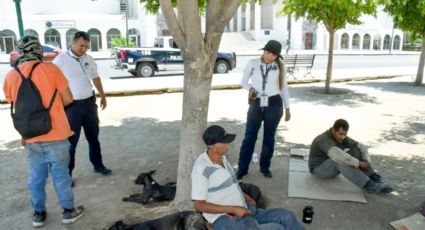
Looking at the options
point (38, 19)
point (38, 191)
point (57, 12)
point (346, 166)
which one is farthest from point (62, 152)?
point (57, 12)

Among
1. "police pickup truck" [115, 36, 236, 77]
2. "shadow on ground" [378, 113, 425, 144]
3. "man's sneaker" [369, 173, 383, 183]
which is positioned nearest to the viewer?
"man's sneaker" [369, 173, 383, 183]

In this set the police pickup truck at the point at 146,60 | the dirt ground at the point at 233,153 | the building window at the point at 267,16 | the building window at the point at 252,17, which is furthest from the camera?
the building window at the point at 252,17

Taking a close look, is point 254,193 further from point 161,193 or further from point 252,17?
point 252,17

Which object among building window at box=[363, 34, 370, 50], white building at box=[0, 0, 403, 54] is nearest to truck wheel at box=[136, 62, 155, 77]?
white building at box=[0, 0, 403, 54]

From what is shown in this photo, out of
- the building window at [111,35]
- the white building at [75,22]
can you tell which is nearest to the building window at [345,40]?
the white building at [75,22]

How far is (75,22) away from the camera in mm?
39906

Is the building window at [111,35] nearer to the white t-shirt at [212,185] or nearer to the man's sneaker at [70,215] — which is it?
the man's sneaker at [70,215]

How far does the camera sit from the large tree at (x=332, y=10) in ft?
34.0

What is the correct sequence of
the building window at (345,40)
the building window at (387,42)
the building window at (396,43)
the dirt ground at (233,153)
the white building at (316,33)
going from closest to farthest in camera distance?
1. the dirt ground at (233,153)
2. the white building at (316,33)
3. the building window at (345,40)
4. the building window at (396,43)
5. the building window at (387,42)

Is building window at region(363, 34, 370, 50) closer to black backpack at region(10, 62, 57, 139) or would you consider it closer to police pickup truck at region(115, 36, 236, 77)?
police pickup truck at region(115, 36, 236, 77)

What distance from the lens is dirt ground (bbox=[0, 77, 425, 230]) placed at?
13.0ft

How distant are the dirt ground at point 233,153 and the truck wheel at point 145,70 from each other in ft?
16.7

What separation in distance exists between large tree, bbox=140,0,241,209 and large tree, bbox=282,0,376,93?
7.34m

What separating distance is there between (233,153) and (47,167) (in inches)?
119
